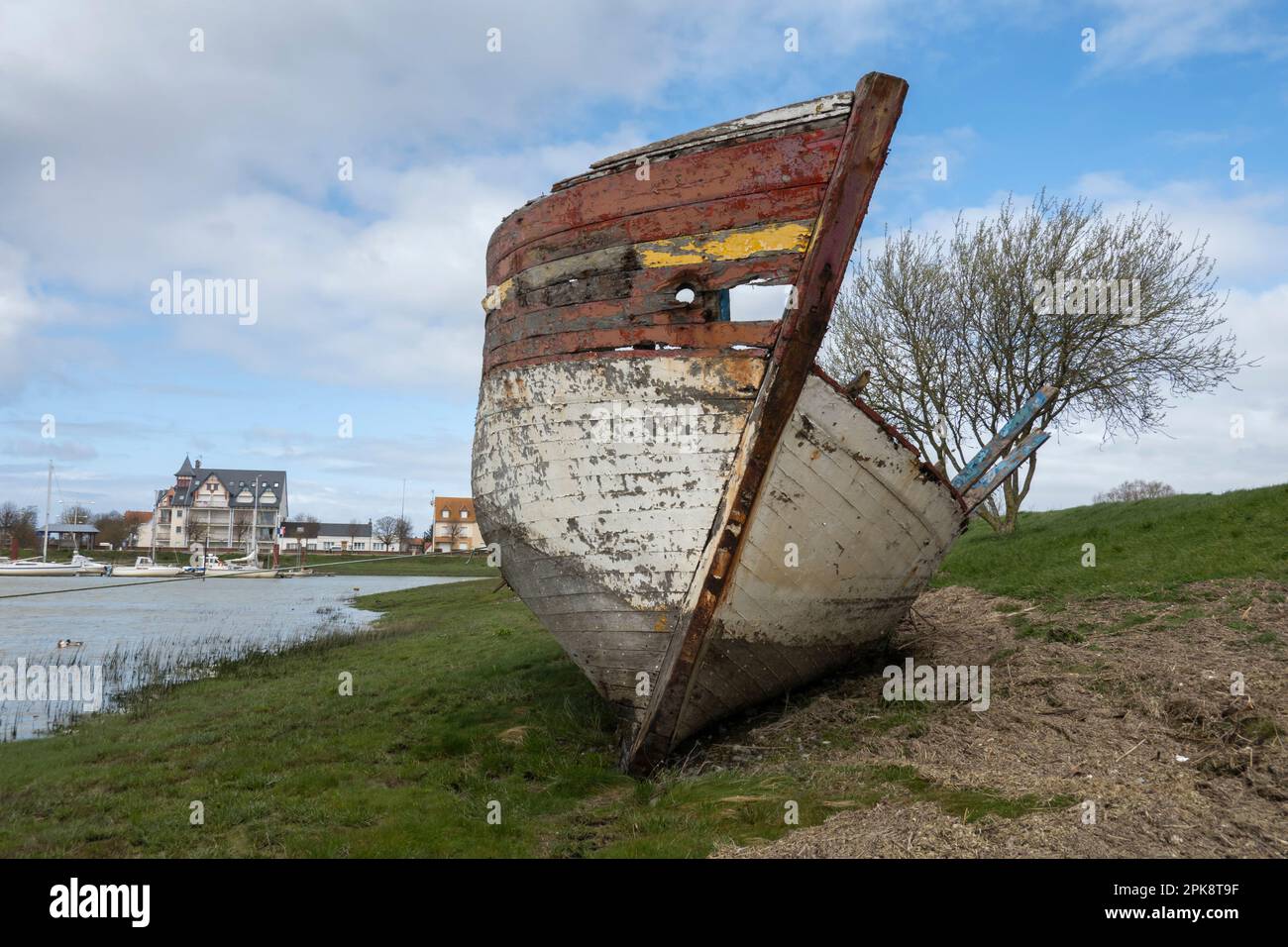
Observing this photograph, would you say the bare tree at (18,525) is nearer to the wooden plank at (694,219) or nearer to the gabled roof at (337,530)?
the gabled roof at (337,530)

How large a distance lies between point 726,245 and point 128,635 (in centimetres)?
1937

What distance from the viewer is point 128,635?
19.8 metres

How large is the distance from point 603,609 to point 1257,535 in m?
9.96

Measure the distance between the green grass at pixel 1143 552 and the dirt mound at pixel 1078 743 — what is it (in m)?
0.94

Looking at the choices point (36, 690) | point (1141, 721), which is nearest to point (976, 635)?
point (1141, 721)

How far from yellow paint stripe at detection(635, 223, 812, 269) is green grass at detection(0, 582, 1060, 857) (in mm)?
3602

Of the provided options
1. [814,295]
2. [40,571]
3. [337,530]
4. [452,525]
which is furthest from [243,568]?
[337,530]

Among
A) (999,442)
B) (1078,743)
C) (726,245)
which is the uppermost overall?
(726,245)

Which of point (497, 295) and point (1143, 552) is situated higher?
point (497, 295)

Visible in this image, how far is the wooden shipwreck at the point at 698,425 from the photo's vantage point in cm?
574

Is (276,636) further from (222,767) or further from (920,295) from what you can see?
(920,295)

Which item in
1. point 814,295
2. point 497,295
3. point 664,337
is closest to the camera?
point 814,295

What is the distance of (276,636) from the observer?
1966 cm

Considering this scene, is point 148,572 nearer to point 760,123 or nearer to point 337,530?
point 760,123
